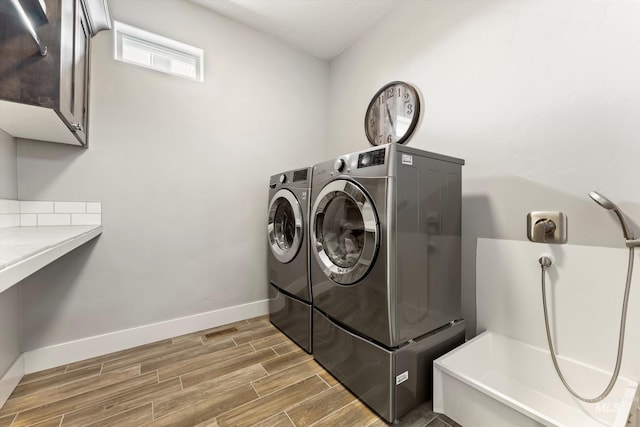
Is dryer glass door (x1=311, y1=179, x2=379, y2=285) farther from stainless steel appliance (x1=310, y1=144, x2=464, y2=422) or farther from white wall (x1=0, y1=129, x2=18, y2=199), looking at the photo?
white wall (x1=0, y1=129, x2=18, y2=199)

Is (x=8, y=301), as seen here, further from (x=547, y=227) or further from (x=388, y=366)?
(x=547, y=227)

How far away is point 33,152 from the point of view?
164 centimetres

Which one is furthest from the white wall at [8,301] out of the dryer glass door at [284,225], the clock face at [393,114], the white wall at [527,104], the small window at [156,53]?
the white wall at [527,104]

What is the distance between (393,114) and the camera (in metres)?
2.21

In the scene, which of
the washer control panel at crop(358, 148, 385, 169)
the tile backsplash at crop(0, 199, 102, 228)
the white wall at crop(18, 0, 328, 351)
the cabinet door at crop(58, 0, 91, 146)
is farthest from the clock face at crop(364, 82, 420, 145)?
the tile backsplash at crop(0, 199, 102, 228)

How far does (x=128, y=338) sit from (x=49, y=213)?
100cm

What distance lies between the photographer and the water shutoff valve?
4.36ft

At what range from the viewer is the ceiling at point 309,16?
2139 millimetres

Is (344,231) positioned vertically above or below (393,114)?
below

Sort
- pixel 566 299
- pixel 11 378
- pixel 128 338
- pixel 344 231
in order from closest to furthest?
pixel 566 299, pixel 11 378, pixel 344 231, pixel 128 338

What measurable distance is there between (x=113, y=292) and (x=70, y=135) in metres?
1.08

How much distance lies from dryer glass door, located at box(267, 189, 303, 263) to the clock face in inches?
38.4

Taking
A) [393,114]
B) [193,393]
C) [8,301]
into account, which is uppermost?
[393,114]

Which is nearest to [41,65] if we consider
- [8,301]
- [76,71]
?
[76,71]
